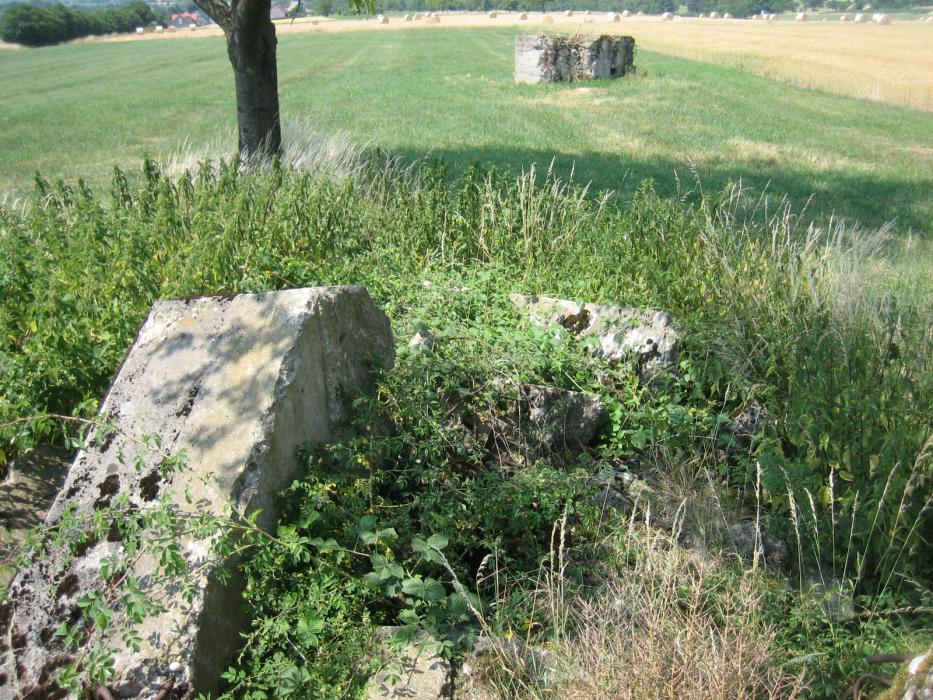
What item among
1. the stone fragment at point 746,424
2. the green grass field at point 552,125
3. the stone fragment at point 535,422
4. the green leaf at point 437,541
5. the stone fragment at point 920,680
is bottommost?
the green grass field at point 552,125

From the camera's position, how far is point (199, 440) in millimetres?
3189

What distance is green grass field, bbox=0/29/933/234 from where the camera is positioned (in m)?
12.0

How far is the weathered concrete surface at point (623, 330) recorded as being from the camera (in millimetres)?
5246

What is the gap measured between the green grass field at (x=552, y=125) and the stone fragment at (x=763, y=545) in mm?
3913

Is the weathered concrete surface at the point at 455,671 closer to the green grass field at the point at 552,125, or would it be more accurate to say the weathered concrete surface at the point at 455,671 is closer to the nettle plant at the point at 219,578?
the nettle plant at the point at 219,578

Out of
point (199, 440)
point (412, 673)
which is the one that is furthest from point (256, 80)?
point (412, 673)

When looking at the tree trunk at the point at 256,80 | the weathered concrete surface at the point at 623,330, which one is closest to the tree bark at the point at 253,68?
the tree trunk at the point at 256,80

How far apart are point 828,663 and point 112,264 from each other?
426 centimetres

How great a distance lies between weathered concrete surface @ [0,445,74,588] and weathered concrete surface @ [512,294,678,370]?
2.98 metres

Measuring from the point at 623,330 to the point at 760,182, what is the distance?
7.73m

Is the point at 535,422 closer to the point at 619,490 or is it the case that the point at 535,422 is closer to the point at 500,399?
the point at 500,399

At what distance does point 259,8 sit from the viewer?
27.7 ft

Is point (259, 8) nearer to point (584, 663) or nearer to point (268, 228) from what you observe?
point (268, 228)

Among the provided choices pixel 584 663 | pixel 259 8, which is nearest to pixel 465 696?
pixel 584 663
